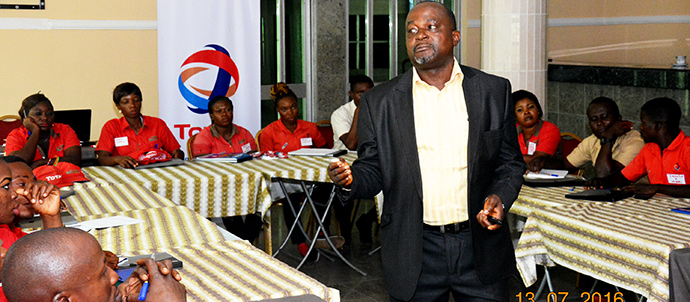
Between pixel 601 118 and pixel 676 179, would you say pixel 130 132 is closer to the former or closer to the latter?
pixel 601 118

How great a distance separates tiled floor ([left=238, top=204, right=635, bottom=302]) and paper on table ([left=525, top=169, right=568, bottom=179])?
2.16 feet

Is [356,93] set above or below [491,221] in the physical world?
above

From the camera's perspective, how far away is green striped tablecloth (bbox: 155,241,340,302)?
84.8 inches

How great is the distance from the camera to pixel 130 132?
5.65 meters

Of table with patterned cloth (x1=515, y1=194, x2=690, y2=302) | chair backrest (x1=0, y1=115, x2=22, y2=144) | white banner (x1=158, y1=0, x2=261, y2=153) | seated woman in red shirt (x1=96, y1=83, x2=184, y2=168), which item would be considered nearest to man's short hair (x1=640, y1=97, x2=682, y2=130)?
table with patterned cloth (x1=515, y1=194, x2=690, y2=302)

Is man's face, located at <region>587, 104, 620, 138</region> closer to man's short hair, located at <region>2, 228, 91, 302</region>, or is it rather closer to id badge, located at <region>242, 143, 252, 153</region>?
id badge, located at <region>242, 143, 252, 153</region>

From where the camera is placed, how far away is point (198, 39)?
6.85 meters

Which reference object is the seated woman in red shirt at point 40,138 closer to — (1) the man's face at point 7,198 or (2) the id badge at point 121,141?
(2) the id badge at point 121,141

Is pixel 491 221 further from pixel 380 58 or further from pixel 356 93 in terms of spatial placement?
pixel 380 58

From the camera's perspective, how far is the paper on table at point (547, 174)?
4574 millimetres

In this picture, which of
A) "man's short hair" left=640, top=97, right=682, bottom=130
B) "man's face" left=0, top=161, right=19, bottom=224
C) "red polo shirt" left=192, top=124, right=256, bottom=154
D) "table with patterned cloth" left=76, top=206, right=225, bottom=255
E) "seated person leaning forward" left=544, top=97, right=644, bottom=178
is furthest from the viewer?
"red polo shirt" left=192, top=124, right=256, bottom=154

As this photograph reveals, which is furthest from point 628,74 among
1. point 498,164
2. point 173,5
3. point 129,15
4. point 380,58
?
point 498,164

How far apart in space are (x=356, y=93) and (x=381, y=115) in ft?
13.0

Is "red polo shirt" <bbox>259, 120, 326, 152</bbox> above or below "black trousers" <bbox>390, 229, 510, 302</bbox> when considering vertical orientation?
above
